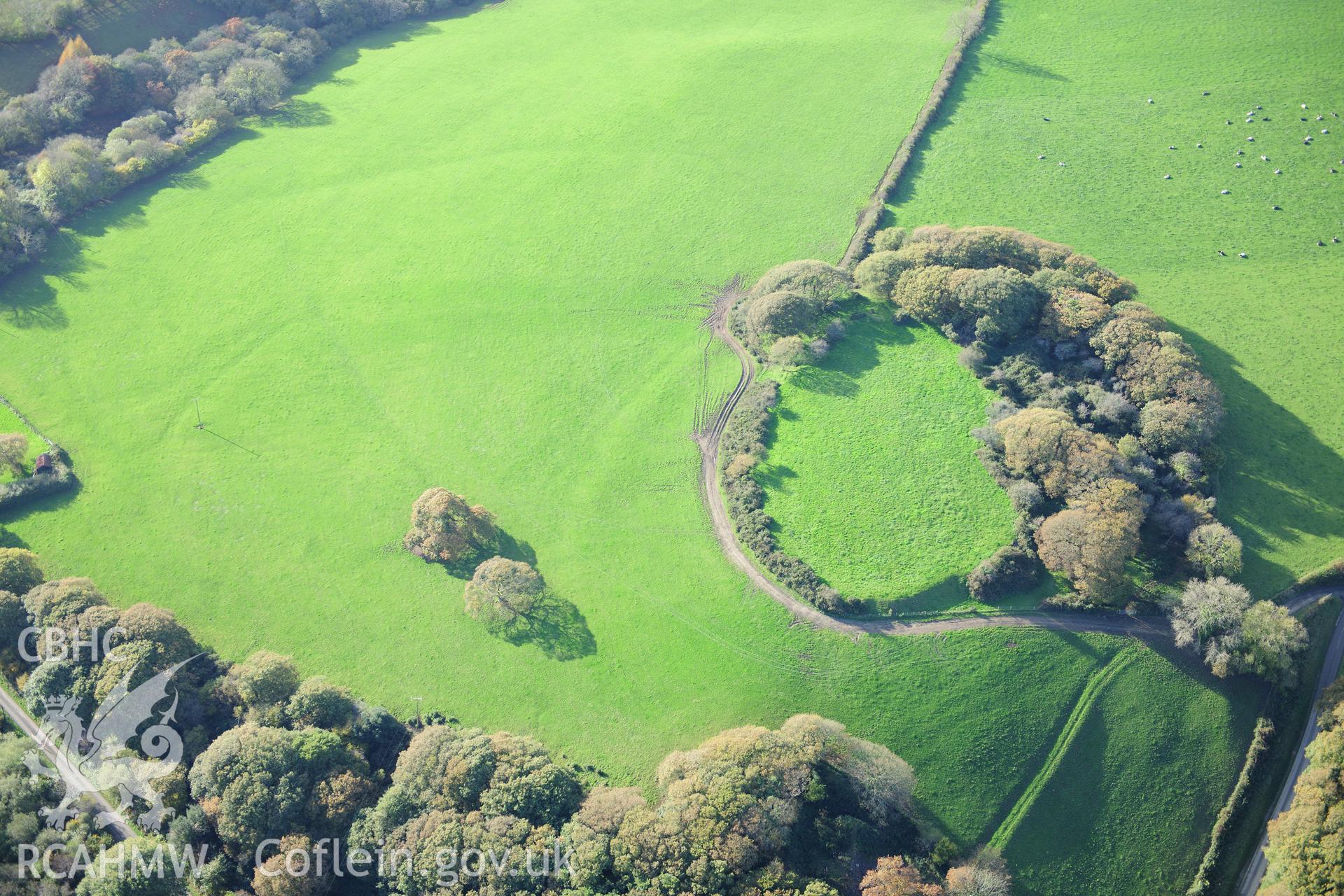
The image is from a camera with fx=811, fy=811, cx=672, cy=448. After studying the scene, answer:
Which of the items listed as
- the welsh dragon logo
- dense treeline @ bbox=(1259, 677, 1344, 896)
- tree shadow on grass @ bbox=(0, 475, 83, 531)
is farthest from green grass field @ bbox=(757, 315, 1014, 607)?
tree shadow on grass @ bbox=(0, 475, 83, 531)

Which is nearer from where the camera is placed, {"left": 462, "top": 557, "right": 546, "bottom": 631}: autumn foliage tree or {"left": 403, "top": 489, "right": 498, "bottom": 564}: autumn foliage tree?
{"left": 462, "top": 557, "right": 546, "bottom": 631}: autumn foliage tree

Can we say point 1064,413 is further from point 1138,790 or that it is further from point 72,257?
point 72,257

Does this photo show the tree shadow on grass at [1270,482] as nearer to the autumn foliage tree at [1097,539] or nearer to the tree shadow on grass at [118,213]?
the autumn foliage tree at [1097,539]

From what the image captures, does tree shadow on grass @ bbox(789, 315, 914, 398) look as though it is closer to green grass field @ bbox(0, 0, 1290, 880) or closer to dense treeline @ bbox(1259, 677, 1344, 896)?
green grass field @ bbox(0, 0, 1290, 880)

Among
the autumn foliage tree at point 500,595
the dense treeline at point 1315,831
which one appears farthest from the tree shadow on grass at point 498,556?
the dense treeline at point 1315,831

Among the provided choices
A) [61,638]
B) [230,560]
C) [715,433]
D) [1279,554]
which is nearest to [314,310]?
[230,560]

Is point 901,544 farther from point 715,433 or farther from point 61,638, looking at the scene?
point 61,638
